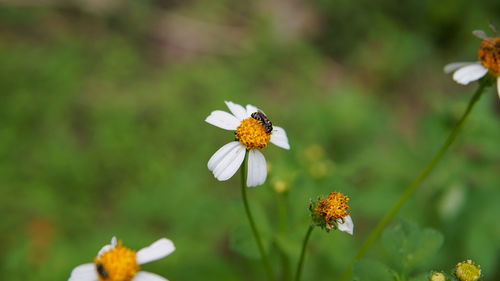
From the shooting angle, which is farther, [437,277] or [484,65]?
[484,65]

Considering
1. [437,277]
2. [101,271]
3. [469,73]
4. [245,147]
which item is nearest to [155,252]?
[101,271]

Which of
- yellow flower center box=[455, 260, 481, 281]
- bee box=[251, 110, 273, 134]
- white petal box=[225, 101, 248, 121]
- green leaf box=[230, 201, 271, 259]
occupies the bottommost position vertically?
yellow flower center box=[455, 260, 481, 281]

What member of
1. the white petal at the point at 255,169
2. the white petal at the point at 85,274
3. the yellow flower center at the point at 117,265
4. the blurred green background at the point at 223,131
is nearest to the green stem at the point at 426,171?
the blurred green background at the point at 223,131

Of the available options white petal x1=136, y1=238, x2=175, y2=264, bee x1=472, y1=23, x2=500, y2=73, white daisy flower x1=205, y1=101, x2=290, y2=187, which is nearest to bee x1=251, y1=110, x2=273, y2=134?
white daisy flower x1=205, y1=101, x2=290, y2=187

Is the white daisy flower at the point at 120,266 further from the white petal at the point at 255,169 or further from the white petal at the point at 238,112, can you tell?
the white petal at the point at 238,112

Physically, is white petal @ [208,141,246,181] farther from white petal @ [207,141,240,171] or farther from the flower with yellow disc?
the flower with yellow disc

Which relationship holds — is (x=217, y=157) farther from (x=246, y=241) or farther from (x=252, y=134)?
(x=246, y=241)
